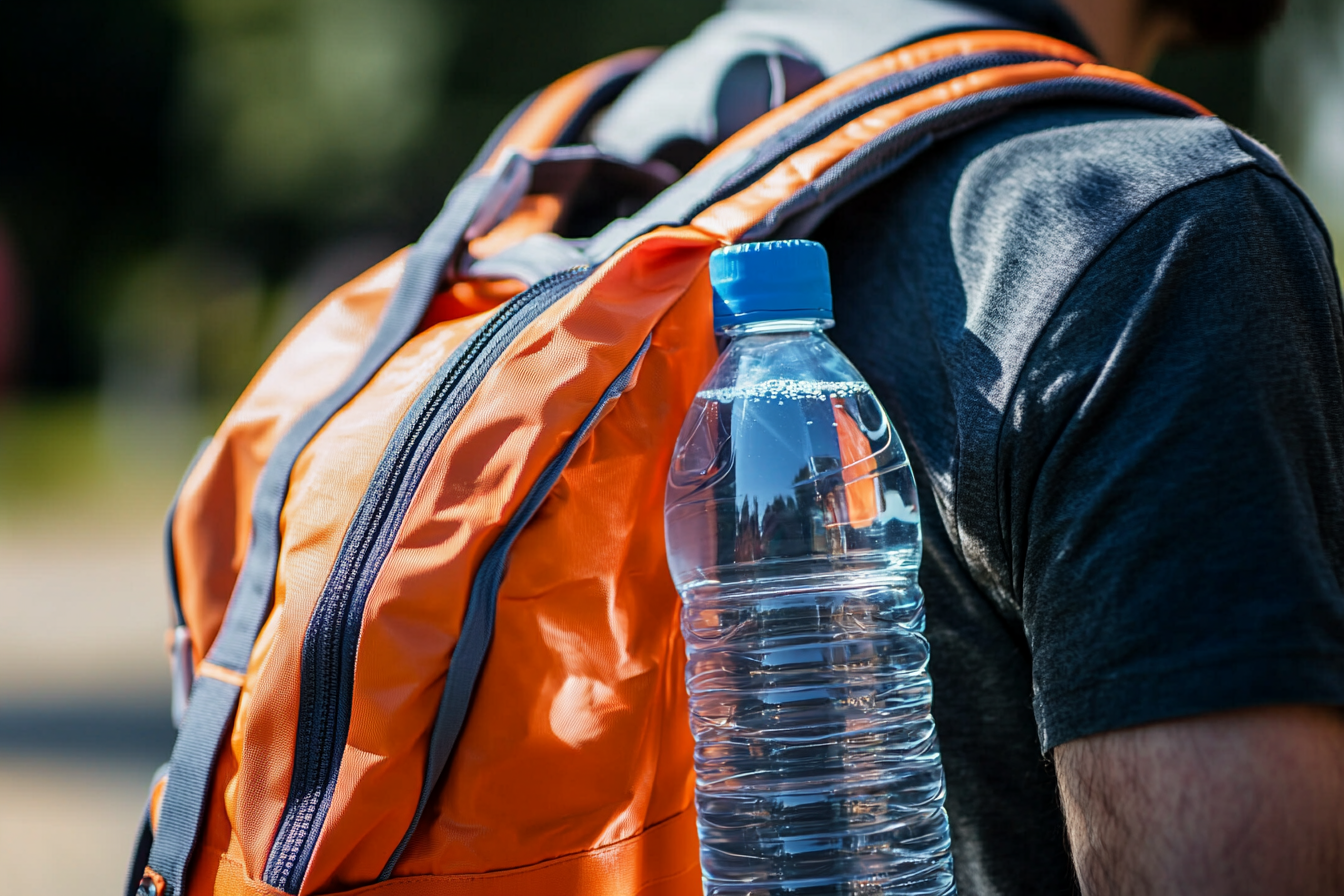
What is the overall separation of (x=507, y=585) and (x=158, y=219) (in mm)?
20646

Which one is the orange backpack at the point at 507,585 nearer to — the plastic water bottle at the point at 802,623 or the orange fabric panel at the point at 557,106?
the plastic water bottle at the point at 802,623

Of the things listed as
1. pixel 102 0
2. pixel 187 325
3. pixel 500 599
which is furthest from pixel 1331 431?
pixel 187 325

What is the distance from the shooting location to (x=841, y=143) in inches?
57.3

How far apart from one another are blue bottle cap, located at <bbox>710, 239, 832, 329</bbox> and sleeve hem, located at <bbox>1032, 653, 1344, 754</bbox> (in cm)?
49

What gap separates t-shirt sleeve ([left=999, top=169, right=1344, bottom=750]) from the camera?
1084 millimetres

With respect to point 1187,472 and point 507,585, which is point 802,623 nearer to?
point 507,585

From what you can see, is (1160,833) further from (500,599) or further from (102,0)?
(102,0)

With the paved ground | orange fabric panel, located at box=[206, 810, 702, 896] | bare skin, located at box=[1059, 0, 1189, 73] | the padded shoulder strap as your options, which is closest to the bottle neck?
the padded shoulder strap

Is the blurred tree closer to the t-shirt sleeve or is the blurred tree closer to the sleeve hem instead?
the t-shirt sleeve

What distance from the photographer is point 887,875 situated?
1488mm

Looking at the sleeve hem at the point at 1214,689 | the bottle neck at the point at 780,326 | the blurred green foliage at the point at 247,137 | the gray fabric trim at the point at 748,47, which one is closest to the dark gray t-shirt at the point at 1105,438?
the sleeve hem at the point at 1214,689

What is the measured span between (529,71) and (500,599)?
10334 mm

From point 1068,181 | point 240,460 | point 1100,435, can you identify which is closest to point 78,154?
point 240,460

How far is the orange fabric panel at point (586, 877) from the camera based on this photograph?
4.19 feet
